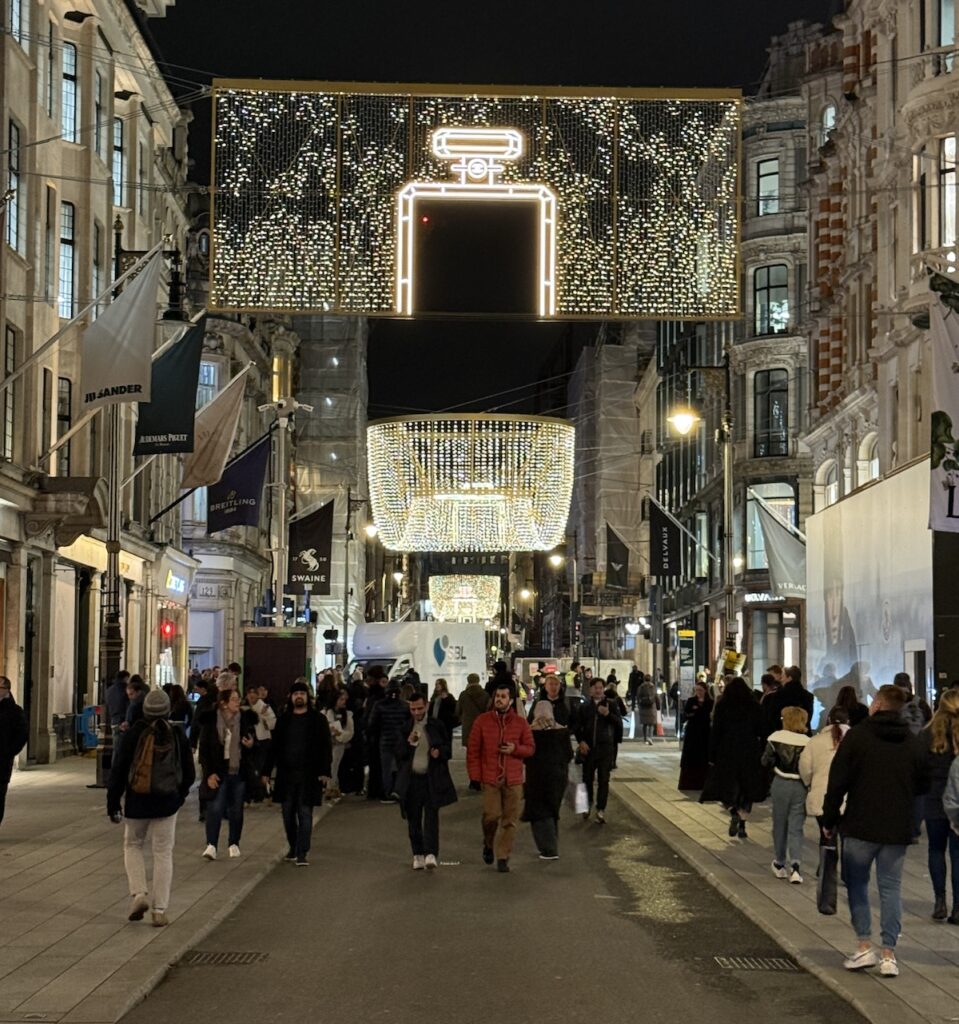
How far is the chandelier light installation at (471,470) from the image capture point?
36875mm

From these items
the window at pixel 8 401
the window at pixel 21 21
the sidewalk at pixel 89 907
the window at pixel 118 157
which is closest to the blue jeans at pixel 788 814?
the sidewalk at pixel 89 907

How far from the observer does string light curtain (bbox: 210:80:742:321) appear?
21.1 metres

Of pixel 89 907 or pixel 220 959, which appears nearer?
pixel 220 959

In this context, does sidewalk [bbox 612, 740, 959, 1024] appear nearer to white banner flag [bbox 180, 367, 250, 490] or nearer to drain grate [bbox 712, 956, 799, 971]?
drain grate [bbox 712, 956, 799, 971]

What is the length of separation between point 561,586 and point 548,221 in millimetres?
106697

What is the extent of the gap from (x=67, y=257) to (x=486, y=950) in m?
26.4

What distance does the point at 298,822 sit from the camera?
17438mm

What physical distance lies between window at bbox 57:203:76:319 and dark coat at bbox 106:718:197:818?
23674mm

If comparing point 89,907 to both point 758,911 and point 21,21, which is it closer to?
point 758,911

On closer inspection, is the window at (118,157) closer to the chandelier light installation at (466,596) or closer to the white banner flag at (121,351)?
the white banner flag at (121,351)

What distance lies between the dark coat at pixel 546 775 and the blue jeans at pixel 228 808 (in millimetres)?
2944

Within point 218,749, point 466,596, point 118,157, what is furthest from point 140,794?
point 466,596

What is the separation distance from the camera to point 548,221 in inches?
831


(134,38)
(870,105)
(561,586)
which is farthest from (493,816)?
(561,586)
